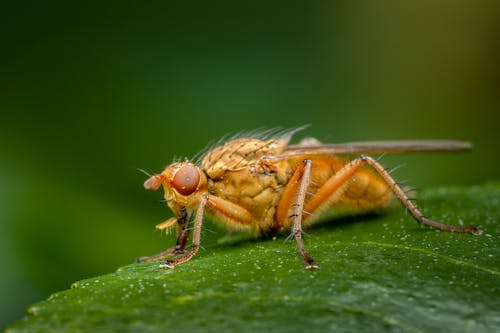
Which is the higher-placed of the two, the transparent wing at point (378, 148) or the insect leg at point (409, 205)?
the transparent wing at point (378, 148)

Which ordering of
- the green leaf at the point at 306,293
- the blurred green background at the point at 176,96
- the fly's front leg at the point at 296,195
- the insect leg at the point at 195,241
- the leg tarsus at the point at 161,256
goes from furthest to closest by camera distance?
the blurred green background at the point at 176,96, the leg tarsus at the point at 161,256, the fly's front leg at the point at 296,195, the insect leg at the point at 195,241, the green leaf at the point at 306,293

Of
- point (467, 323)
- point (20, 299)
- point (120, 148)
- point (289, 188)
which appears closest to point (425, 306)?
point (467, 323)

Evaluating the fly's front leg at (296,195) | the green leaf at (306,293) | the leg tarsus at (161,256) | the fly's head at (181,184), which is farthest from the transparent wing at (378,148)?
the leg tarsus at (161,256)

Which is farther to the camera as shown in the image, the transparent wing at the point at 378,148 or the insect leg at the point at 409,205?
the transparent wing at the point at 378,148

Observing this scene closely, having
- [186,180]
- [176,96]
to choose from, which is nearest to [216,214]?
[186,180]

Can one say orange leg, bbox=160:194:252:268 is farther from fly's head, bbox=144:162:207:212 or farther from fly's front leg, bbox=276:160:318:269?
fly's front leg, bbox=276:160:318:269

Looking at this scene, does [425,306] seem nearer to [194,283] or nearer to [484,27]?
[194,283]

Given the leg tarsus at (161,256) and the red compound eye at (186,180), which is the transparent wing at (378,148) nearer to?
the red compound eye at (186,180)
